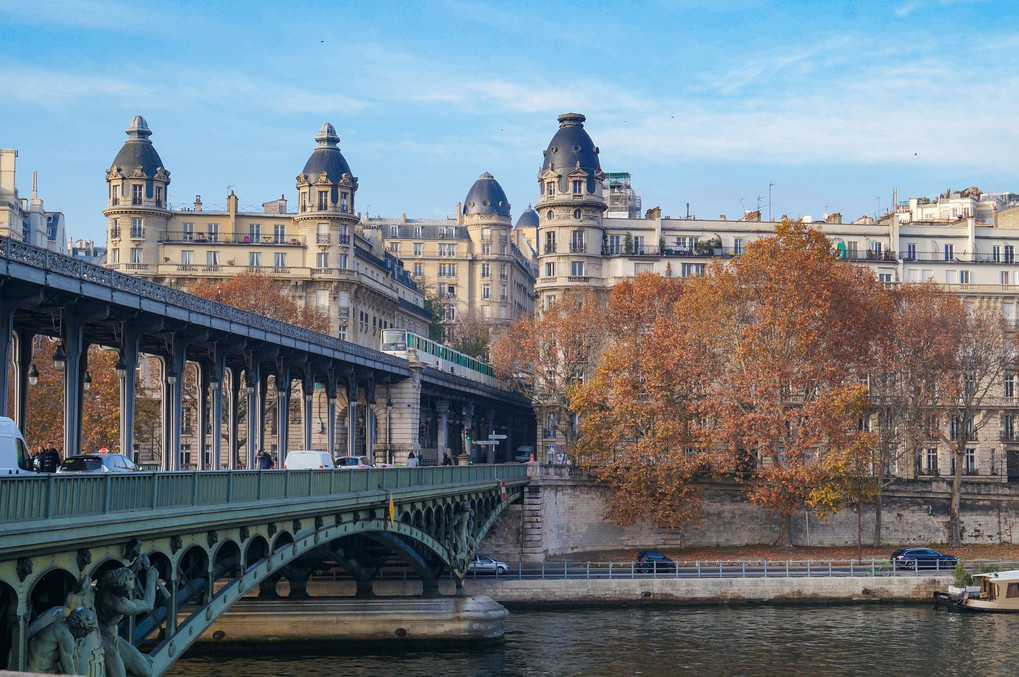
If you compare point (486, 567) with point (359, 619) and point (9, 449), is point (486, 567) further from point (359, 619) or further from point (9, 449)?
point (9, 449)

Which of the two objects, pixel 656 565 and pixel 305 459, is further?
pixel 656 565

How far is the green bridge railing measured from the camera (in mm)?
21031

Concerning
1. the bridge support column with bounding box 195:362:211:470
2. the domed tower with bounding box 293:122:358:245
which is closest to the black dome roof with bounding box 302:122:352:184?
the domed tower with bounding box 293:122:358:245

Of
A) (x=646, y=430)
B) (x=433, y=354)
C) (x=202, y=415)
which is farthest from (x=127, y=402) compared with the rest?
(x=433, y=354)

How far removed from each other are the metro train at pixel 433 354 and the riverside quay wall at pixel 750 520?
1327 cm

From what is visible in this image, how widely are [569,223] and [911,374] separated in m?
36.1

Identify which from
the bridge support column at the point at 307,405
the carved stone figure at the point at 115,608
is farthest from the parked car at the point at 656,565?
the carved stone figure at the point at 115,608

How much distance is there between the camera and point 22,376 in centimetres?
3997

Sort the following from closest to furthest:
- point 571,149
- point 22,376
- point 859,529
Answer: point 22,376, point 859,529, point 571,149

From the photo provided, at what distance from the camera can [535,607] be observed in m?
60.3

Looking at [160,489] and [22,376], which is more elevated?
[22,376]

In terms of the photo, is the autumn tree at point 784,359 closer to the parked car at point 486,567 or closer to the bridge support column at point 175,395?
the parked car at point 486,567

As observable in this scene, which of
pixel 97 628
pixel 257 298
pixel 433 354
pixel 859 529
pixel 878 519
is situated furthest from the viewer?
pixel 433 354

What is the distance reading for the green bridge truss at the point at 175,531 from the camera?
20.8 meters
